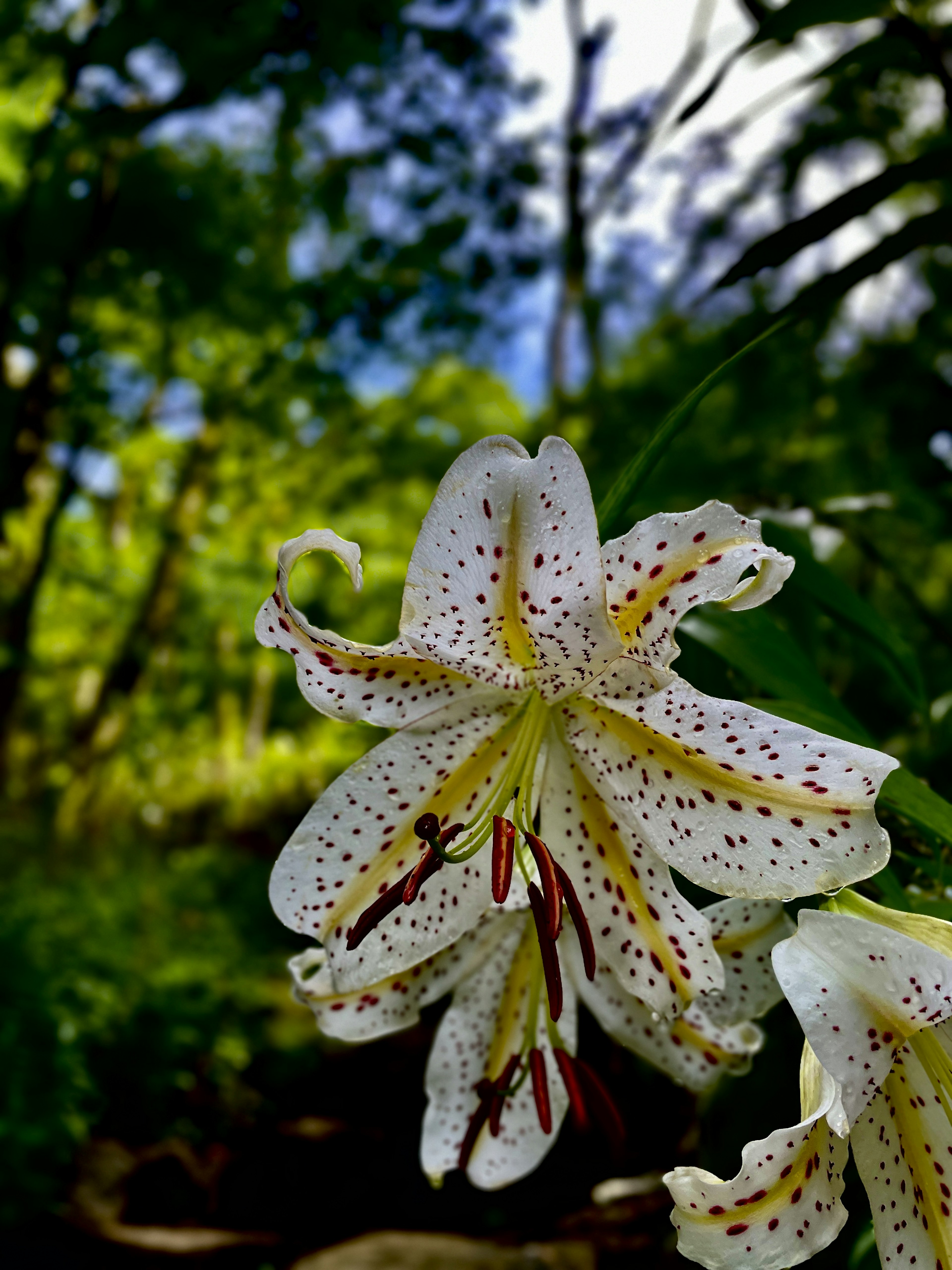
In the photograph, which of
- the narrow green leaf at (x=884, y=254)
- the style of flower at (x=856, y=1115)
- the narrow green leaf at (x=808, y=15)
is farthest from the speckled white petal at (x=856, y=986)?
the narrow green leaf at (x=808, y=15)

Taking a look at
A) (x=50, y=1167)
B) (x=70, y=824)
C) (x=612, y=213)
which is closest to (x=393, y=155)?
(x=612, y=213)

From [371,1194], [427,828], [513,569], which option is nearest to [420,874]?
[427,828]

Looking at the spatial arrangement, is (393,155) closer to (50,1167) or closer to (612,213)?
(612,213)

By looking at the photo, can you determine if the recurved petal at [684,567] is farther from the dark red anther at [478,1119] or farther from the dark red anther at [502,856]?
the dark red anther at [478,1119]

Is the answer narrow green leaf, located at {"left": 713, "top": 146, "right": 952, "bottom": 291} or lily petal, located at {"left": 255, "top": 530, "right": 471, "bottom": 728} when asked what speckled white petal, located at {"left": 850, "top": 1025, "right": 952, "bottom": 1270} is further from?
narrow green leaf, located at {"left": 713, "top": 146, "right": 952, "bottom": 291}

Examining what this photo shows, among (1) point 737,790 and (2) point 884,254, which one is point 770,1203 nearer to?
(1) point 737,790
